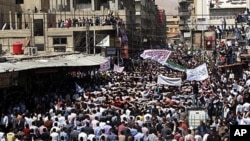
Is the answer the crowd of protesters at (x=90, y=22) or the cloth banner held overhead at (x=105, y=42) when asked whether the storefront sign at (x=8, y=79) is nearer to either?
the cloth banner held overhead at (x=105, y=42)

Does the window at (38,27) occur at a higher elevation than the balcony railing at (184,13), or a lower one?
lower

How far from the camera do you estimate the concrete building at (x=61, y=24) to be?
54.1m

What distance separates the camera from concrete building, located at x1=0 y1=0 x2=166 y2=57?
5409 centimetres

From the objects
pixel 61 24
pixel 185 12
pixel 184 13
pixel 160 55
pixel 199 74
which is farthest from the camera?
pixel 185 12

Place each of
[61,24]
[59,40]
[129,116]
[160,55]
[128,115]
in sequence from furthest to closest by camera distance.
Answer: [61,24], [59,40], [160,55], [128,115], [129,116]

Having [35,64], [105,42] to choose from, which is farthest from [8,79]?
[105,42]

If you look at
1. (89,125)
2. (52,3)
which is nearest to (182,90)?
(89,125)

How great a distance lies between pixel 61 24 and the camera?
56.2m

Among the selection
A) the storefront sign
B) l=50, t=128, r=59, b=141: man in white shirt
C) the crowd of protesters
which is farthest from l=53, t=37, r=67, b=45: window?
l=50, t=128, r=59, b=141: man in white shirt

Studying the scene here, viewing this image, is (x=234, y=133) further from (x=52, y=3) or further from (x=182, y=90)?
(x=52, y=3)

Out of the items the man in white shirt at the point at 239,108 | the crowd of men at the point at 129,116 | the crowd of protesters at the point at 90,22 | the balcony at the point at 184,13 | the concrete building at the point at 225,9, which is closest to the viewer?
the crowd of men at the point at 129,116

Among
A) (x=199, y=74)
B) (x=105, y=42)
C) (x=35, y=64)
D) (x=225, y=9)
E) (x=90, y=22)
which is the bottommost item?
(x=199, y=74)

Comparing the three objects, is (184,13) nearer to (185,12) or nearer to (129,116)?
(185,12)

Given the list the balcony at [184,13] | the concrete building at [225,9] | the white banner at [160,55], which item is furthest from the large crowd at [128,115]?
the balcony at [184,13]
